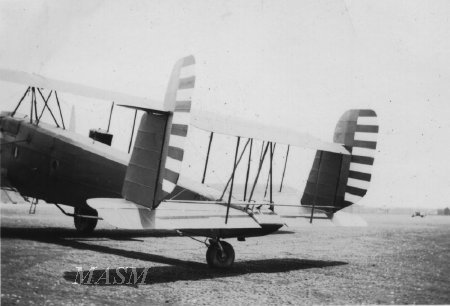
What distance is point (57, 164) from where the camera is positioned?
40.5 ft

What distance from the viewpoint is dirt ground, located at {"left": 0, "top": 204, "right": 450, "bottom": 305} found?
6684 millimetres

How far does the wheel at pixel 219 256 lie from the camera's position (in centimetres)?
954

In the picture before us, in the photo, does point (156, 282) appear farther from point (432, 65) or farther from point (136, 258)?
point (432, 65)

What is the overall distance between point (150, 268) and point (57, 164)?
4.91m

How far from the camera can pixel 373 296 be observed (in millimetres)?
7617

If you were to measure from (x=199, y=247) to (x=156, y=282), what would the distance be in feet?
17.6

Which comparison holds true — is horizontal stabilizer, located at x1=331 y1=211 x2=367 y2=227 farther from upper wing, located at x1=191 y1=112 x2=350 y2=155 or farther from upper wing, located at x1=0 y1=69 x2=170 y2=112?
upper wing, located at x1=0 y1=69 x2=170 y2=112

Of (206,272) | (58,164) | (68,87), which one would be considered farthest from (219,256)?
(58,164)

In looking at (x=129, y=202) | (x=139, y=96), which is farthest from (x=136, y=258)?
(x=139, y=96)

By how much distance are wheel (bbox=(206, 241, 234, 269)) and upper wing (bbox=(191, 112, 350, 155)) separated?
7.76 feet

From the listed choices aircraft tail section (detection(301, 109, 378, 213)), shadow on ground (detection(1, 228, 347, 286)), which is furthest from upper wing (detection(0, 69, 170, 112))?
aircraft tail section (detection(301, 109, 378, 213))

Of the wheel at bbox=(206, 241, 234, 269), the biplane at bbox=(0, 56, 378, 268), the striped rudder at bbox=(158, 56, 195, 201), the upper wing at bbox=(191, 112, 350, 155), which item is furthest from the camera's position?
the wheel at bbox=(206, 241, 234, 269)

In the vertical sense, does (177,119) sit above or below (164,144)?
above

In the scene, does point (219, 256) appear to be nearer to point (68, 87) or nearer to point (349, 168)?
point (68, 87)
